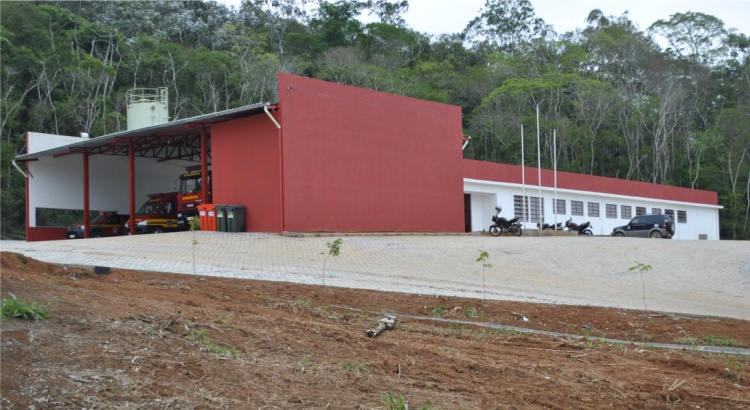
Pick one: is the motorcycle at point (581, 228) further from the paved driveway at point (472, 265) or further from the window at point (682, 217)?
the window at point (682, 217)

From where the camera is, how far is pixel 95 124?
49781 millimetres

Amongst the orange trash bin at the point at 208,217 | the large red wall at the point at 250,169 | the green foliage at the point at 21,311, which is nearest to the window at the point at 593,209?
the large red wall at the point at 250,169

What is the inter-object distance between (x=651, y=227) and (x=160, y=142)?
2509 centimetres

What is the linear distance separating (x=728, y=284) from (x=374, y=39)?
55.2m

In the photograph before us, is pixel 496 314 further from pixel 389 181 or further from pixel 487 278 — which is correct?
pixel 389 181

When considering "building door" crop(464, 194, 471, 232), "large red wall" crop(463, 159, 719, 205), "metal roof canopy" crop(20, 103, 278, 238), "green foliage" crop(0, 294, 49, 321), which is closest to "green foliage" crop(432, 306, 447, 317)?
"green foliage" crop(0, 294, 49, 321)

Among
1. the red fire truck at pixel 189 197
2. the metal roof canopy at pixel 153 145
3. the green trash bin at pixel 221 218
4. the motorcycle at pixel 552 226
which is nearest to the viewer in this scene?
the green trash bin at pixel 221 218

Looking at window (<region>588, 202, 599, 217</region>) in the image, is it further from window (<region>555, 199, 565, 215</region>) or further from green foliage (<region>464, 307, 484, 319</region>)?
green foliage (<region>464, 307, 484, 319</region>)

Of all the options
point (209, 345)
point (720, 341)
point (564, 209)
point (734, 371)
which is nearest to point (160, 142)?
point (564, 209)

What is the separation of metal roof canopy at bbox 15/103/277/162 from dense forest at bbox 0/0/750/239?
1494cm

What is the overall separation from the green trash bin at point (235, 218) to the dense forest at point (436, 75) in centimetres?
2512

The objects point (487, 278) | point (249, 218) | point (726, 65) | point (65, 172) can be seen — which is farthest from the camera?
point (726, 65)

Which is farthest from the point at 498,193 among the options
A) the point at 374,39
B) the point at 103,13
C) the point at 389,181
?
the point at 103,13

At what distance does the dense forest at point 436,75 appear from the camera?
51.4 m
